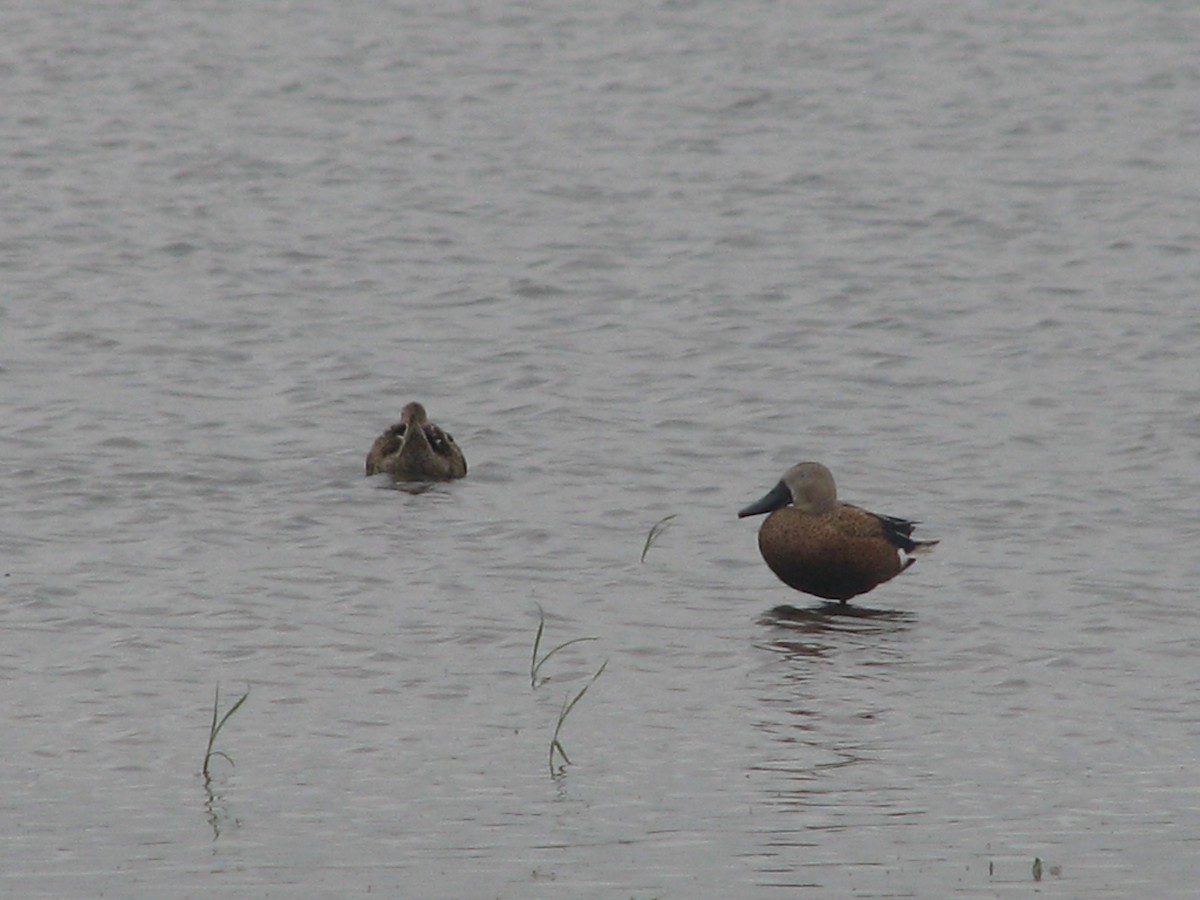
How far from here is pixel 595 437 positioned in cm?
1495

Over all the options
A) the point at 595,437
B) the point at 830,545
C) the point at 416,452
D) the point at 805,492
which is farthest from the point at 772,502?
the point at 595,437

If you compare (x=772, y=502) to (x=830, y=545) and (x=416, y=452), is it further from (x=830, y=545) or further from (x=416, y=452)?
(x=416, y=452)

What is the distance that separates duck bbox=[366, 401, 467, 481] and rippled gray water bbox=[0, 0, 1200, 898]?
0.85 ft

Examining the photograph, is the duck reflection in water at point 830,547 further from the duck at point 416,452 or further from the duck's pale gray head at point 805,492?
the duck at point 416,452

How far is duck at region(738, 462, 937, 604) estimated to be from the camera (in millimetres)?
11562

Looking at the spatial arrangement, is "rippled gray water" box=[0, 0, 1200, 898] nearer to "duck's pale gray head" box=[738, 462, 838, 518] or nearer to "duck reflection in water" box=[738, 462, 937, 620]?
"duck reflection in water" box=[738, 462, 937, 620]

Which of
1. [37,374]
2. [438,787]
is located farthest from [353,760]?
[37,374]

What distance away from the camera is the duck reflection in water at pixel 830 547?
11.6 metres

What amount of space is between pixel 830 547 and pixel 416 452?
11.2 feet

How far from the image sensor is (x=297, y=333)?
57.4 feet

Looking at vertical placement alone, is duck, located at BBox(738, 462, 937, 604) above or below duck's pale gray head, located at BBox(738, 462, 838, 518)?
below

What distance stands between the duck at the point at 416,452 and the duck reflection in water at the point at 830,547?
2.81 m

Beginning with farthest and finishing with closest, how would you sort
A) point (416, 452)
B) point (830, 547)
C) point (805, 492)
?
point (416, 452) < point (805, 492) < point (830, 547)

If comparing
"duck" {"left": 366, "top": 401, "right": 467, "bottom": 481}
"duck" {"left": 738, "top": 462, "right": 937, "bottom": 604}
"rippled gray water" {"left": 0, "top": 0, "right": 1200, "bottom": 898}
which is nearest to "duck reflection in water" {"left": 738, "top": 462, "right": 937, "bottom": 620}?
"duck" {"left": 738, "top": 462, "right": 937, "bottom": 604}
